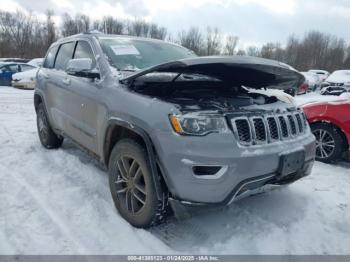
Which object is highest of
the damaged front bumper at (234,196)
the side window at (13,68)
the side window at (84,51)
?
the side window at (84,51)

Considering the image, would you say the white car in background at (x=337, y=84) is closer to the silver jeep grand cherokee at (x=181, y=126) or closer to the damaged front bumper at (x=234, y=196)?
the silver jeep grand cherokee at (x=181, y=126)

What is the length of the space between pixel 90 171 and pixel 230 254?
7.40ft

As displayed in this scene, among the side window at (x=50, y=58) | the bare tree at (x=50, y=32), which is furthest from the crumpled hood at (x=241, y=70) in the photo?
the bare tree at (x=50, y=32)

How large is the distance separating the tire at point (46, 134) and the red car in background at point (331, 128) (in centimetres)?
405

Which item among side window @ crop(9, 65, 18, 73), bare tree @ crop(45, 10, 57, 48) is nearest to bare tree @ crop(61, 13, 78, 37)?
bare tree @ crop(45, 10, 57, 48)

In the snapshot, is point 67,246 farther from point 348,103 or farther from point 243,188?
point 348,103

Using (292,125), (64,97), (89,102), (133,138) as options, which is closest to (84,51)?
(64,97)

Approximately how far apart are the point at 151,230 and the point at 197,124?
111cm

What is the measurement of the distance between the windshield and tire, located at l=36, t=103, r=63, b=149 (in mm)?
1958

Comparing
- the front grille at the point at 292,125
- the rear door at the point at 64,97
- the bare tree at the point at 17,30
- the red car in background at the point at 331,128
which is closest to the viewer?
the front grille at the point at 292,125

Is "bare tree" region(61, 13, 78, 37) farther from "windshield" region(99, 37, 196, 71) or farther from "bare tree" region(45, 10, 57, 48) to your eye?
"windshield" region(99, 37, 196, 71)

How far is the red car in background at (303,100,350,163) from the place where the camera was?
4.80m

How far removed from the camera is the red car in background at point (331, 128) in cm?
480

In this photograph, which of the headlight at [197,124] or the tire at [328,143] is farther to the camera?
the tire at [328,143]
